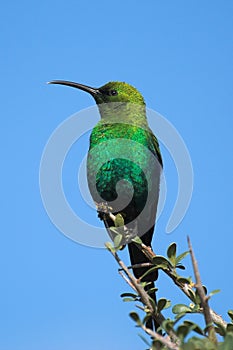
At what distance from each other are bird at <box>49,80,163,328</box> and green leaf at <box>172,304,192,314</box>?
9.37ft

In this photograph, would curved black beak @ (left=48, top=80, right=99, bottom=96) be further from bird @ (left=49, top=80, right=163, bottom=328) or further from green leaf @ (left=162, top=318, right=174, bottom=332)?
green leaf @ (left=162, top=318, right=174, bottom=332)

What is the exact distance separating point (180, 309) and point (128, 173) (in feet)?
10.8

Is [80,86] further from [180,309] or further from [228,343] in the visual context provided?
[228,343]

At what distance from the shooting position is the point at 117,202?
5645 mm

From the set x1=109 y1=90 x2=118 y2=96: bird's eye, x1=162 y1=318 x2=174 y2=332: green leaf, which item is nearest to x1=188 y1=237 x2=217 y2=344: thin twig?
x1=162 y1=318 x2=174 y2=332: green leaf

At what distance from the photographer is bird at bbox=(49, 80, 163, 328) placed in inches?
219

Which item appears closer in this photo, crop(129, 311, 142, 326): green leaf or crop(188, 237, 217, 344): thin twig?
crop(188, 237, 217, 344): thin twig

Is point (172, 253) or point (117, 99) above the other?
point (117, 99)

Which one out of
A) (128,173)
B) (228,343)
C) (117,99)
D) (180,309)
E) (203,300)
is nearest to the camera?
(228,343)

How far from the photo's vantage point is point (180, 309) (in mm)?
2357

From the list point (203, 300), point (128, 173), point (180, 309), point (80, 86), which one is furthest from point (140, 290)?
point (80, 86)

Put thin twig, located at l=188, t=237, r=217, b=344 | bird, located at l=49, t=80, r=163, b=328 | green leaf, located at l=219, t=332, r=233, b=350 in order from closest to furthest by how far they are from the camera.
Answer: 1. green leaf, located at l=219, t=332, r=233, b=350
2. thin twig, located at l=188, t=237, r=217, b=344
3. bird, located at l=49, t=80, r=163, b=328

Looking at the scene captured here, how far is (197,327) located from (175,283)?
2.96 feet

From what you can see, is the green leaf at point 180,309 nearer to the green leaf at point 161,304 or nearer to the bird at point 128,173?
the green leaf at point 161,304
